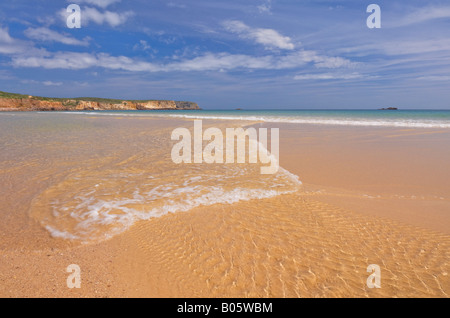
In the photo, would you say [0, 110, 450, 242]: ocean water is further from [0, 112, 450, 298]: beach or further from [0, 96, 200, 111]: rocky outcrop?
[0, 96, 200, 111]: rocky outcrop

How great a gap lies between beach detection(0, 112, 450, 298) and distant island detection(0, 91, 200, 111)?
12050 centimetres

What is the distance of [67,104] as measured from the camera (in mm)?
128750

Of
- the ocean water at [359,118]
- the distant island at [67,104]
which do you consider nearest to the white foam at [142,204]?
the ocean water at [359,118]

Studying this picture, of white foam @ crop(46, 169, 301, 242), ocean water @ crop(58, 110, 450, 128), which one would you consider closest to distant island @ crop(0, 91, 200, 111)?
ocean water @ crop(58, 110, 450, 128)

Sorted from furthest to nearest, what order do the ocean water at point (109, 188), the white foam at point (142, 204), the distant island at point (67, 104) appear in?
1. the distant island at point (67, 104)
2. the ocean water at point (109, 188)
3. the white foam at point (142, 204)

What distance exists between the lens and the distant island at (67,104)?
99.8 m

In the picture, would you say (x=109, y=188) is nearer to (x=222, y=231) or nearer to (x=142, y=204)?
(x=142, y=204)

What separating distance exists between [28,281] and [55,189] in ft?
10.6

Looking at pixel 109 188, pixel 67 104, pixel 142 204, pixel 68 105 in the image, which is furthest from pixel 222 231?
pixel 67 104

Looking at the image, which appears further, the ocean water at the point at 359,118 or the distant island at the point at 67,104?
the distant island at the point at 67,104

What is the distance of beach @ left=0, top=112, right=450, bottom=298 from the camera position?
2689mm

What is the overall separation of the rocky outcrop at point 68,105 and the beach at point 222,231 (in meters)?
120

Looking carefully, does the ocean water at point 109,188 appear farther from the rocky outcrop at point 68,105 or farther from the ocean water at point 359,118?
the rocky outcrop at point 68,105
